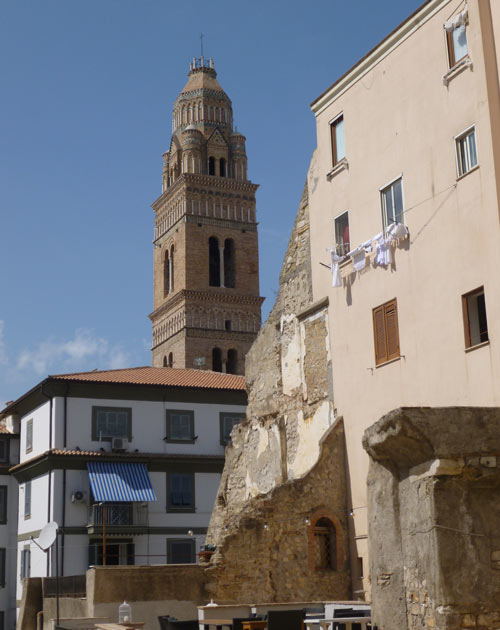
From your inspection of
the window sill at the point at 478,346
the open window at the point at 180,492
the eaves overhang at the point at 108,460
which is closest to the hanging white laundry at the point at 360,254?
the window sill at the point at 478,346

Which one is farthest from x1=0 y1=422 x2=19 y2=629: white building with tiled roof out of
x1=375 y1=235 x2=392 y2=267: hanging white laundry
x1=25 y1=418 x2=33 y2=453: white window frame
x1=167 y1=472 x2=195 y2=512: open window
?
x1=375 y1=235 x2=392 y2=267: hanging white laundry

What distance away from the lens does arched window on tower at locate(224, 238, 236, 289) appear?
84.6 metres

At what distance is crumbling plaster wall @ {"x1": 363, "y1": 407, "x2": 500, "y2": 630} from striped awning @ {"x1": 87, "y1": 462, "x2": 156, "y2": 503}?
26437 mm

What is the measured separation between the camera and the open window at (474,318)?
18.2 m

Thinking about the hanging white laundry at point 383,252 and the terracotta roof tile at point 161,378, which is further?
the terracotta roof tile at point 161,378

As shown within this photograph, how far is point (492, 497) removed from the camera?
464 inches

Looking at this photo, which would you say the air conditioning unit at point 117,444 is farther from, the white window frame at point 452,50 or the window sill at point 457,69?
the white window frame at point 452,50

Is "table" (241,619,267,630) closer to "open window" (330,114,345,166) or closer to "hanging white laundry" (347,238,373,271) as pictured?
"hanging white laundry" (347,238,373,271)

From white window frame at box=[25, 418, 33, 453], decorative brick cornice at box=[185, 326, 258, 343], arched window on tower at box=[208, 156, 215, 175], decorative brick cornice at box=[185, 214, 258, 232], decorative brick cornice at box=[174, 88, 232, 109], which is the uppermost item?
decorative brick cornice at box=[174, 88, 232, 109]

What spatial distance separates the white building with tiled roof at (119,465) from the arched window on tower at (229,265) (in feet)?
140

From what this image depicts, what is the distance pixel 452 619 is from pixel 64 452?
93.2 feet

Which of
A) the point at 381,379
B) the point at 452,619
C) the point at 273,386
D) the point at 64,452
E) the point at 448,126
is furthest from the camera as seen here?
the point at 64,452

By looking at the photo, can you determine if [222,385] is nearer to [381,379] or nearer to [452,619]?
[381,379]

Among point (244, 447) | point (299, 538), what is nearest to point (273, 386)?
point (244, 447)
